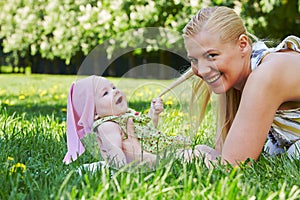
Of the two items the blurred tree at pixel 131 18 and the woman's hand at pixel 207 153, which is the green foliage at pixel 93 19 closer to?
the blurred tree at pixel 131 18

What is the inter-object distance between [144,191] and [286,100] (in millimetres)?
808

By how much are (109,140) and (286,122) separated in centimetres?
77

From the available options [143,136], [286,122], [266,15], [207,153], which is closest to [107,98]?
[143,136]

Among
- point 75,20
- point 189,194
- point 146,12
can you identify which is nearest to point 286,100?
point 189,194

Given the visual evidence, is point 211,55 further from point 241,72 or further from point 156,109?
point 156,109

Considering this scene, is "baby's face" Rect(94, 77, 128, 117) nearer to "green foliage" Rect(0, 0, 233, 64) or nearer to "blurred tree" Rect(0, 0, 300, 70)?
"green foliage" Rect(0, 0, 233, 64)

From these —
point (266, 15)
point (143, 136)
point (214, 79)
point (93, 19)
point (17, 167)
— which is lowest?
point (17, 167)

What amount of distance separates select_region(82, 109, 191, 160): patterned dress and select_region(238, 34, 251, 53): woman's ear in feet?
1.37

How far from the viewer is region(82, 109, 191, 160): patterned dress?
186 cm

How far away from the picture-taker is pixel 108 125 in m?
1.87

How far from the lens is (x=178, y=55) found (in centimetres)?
184

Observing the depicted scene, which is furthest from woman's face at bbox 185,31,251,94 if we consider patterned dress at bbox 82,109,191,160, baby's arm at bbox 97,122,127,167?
baby's arm at bbox 97,122,127,167

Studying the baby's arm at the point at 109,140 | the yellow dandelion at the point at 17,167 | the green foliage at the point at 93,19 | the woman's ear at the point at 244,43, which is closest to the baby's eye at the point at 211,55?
the woman's ear at the point at 244,43

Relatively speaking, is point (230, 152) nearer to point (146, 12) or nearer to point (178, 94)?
point (178, 94)
